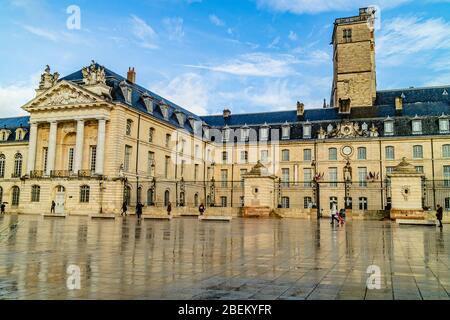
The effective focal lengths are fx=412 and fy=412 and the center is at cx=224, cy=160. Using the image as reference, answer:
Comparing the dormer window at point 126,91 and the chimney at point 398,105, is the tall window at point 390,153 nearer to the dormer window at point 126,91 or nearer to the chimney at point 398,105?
the chimney at point 398,105

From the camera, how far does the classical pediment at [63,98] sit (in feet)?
131

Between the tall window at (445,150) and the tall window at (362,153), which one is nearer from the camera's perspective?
the tall window at (445,150)

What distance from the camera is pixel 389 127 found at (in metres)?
49.7

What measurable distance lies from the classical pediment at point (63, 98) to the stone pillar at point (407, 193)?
2707 cm

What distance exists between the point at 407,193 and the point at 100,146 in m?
27.0

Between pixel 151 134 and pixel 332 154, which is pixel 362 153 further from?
pixel 151 134

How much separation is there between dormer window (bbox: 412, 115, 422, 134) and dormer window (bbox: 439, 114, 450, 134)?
2.11 meters

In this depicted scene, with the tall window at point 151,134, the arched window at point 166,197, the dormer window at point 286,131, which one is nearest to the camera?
the tall window at point 151,134

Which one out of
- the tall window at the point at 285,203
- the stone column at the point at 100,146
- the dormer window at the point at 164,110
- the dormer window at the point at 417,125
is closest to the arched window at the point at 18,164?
the stone column at the point at 100,146

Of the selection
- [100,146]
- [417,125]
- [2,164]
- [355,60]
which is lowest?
[2,164]

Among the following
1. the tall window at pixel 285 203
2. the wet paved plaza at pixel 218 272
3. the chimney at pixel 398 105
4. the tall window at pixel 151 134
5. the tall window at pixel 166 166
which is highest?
the chimney at pixel 398 105

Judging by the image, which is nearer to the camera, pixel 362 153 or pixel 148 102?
pixel 148 102

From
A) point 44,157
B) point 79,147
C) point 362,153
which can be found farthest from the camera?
point 362,153

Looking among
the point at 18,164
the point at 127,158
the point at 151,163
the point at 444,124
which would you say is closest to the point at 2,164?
Answer: the point at 18,164
